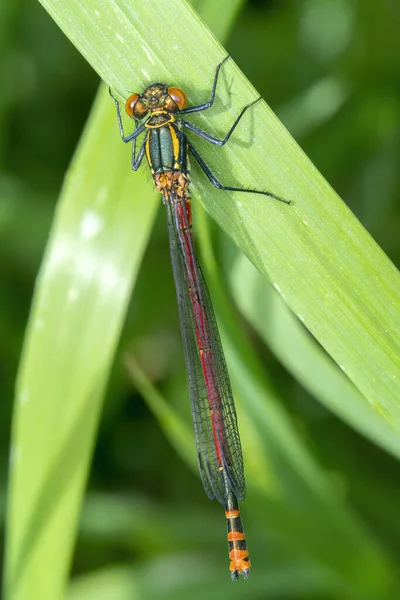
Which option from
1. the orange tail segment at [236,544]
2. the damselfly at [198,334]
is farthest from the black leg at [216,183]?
the orange tail segment at [236,544]

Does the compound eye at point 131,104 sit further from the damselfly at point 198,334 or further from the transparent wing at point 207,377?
the transparent wing at point 207,377

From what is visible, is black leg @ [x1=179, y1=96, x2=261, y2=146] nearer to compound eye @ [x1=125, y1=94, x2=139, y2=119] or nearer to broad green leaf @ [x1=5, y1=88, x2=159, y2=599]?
compound eye @ [x1=125, y1=94, x2=139, y2=119]

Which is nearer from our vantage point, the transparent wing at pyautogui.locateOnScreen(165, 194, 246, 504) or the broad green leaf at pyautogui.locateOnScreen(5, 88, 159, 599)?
the broad green leaf at pyautogui.locateOnScreen(5, 88, 159, 599)

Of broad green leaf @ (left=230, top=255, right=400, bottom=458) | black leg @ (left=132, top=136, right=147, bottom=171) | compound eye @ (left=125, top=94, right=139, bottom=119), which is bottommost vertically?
broad green leaf @ (left=230, top=255, right=400, bottom=458)

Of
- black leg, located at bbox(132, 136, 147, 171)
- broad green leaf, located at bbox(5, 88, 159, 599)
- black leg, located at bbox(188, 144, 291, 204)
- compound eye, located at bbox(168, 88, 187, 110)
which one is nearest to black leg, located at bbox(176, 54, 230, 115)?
compound eye, located at bbox(168, 88, 187, 110)

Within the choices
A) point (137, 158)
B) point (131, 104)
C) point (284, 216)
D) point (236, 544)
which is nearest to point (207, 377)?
point (236, 544)

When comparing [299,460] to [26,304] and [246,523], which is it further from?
[26,304]

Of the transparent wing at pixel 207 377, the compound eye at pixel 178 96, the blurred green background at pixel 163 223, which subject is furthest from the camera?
the blurred green background at pixel 163 223
